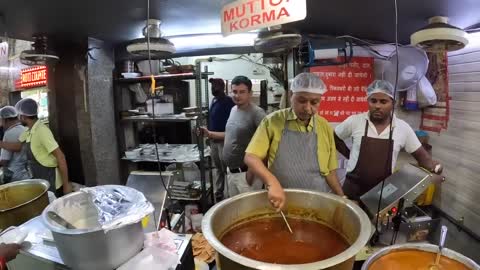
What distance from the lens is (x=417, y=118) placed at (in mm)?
3586

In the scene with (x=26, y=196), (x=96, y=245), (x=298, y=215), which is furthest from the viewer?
(x=26, y=196)

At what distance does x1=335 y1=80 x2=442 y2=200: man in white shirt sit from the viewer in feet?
7.52

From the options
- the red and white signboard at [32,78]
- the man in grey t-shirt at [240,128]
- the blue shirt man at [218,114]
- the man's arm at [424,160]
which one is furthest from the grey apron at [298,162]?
the red and white signboard at [32,78]

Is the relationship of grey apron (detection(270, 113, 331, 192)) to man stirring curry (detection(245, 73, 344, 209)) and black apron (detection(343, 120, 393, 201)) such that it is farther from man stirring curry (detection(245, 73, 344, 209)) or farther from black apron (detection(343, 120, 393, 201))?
black apron (detection(343, 120, 393, 201))

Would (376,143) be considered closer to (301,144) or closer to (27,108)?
(301,144)

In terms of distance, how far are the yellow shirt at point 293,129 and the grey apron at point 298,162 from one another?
0.03 metres

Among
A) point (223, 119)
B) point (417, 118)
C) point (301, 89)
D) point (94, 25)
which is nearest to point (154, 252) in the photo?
point (301, 89)

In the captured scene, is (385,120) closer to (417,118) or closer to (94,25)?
(417,118)

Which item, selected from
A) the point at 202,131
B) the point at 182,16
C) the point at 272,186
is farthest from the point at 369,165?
the point at 182,16

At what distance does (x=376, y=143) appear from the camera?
7.64 ft

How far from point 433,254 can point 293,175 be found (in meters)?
0.77

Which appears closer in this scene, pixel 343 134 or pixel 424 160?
pixel 424 160

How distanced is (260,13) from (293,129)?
78 centimetres

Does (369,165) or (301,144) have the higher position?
(301,144)
